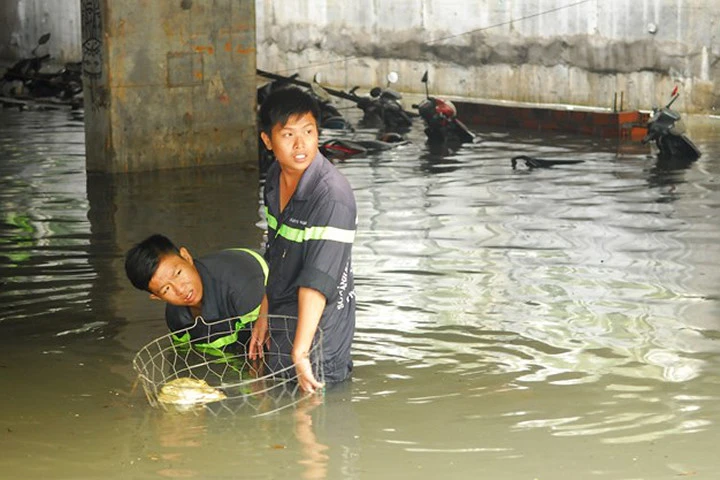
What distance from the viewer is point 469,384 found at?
20.5 feet

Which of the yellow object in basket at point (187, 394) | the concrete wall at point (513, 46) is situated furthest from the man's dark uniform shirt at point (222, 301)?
the concrete wall at point (513, 46)

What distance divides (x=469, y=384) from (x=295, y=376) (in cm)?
92

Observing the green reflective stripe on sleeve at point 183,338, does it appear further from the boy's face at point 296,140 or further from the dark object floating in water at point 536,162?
the dark object floating in water at point 536,162

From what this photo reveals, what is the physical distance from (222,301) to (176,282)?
344 mm

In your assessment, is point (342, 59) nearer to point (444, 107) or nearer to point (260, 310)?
point (444, 107)

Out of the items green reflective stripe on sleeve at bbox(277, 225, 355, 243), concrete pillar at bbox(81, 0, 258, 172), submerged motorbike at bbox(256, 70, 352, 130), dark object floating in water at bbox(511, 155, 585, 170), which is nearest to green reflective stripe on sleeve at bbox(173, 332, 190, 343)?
green reflective stripe on sleeve at bbox(277, 225, 355, 243)

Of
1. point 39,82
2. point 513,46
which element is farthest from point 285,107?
point 39,82

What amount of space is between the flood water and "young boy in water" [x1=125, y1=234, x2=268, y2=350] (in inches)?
17.1

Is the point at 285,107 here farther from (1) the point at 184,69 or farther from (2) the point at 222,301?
(1) the point at 184,69

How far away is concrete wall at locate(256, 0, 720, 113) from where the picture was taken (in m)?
19.8

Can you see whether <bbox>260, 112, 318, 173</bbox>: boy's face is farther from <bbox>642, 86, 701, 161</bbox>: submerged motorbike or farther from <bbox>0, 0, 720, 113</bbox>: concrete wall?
<bbox>642, 86, 701, 161</bbox>: submerged motorbike

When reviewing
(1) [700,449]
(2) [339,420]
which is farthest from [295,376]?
(1) [700,449]

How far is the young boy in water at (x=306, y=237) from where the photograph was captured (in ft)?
18.0

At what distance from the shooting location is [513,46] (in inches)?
890
